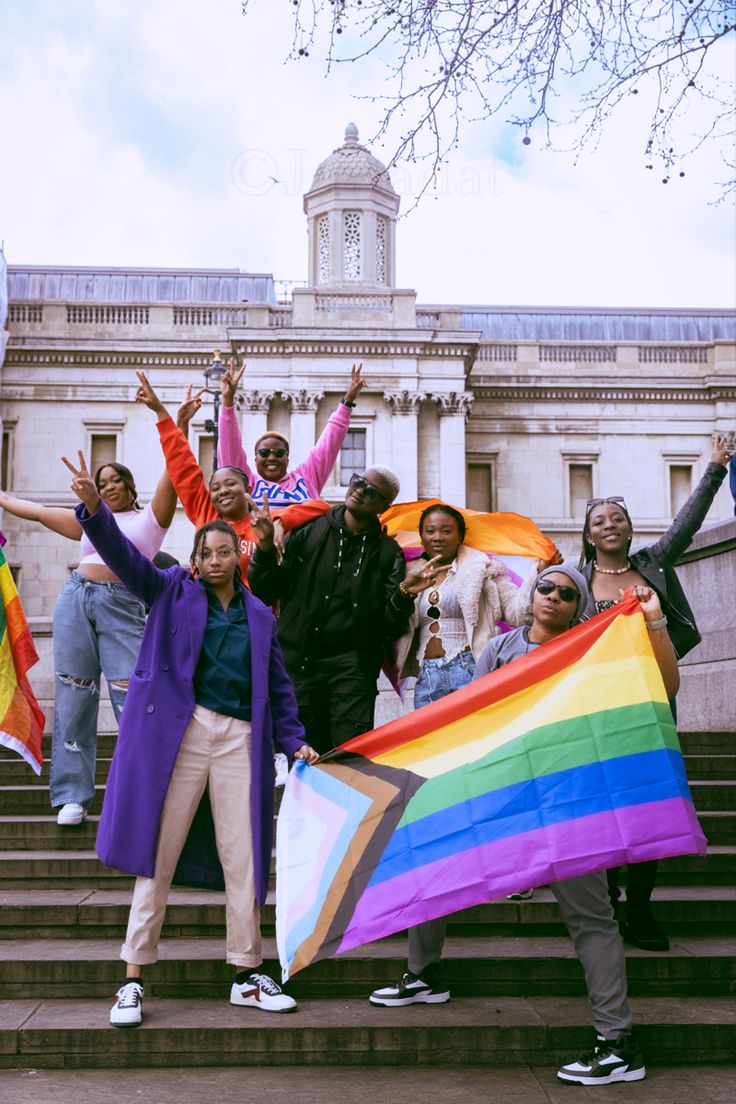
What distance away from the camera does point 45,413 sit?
39.6 m

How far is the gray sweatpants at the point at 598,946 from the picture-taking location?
439cm

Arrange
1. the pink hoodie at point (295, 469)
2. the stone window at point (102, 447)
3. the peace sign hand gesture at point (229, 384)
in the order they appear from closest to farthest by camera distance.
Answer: the peace sign hand gesture at point (229, 384), the pink hoodie at point (295, 469), the stone window at point (102, 447)

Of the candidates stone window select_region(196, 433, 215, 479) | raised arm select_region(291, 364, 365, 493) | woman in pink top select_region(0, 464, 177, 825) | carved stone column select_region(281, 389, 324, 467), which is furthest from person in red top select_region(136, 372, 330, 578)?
stone window select_region(196, 433, 215, 479)

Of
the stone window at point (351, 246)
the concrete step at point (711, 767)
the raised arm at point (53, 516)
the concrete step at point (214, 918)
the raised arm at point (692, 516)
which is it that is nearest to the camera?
the concrete step at point (214, 918)

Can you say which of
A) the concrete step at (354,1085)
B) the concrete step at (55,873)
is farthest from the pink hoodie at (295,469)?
the concrete step at (354,1085)

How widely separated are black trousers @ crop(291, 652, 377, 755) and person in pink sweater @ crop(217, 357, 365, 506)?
1381 millimetres

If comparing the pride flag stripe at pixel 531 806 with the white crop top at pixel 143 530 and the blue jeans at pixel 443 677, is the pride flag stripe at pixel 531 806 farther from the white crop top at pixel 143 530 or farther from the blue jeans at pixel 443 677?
the white crop top at pixel 143 530

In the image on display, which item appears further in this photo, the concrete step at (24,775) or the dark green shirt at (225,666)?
the concrete step at (24,775)

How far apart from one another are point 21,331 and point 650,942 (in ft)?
125

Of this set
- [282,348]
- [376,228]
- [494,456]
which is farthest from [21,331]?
[494,456]

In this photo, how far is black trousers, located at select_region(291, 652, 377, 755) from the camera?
605 cm

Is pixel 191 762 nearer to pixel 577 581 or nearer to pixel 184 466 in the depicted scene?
pixel 577 581

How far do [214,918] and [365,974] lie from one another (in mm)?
894

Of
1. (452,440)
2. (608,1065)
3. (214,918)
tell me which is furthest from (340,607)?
(452,440)
